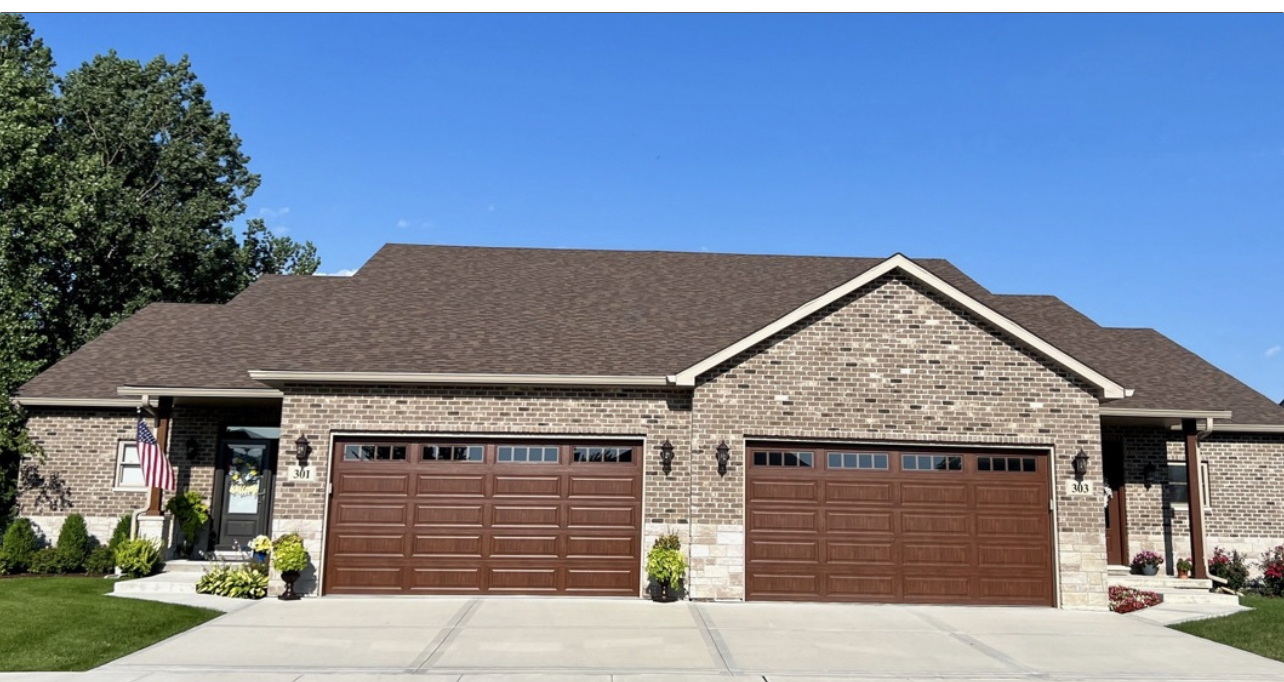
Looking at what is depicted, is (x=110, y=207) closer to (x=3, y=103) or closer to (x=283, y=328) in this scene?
(x=3, y=103)

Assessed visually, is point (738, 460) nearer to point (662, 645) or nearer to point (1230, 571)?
point (662, 645)

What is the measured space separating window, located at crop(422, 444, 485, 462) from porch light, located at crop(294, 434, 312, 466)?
6.24ft

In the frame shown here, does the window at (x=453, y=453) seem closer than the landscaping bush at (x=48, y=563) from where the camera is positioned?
Yes

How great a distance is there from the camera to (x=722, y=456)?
49.0 feet

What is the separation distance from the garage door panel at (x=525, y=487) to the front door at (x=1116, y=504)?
1168 cm

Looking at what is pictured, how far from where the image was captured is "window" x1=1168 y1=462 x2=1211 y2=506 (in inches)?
744

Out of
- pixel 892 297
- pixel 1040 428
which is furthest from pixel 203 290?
pixel 1040 428

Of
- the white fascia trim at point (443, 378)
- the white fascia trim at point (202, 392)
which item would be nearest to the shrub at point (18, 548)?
the white fascia trim at point (202, 392)

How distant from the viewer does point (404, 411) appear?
15.4 metres

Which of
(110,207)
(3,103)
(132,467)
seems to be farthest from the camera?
(110,207)

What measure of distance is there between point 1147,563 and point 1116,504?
135 cm

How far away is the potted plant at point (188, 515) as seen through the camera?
17.1m

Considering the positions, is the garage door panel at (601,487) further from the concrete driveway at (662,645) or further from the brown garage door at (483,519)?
the concrete driveway at (662,645)

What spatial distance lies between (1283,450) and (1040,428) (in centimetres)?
838
